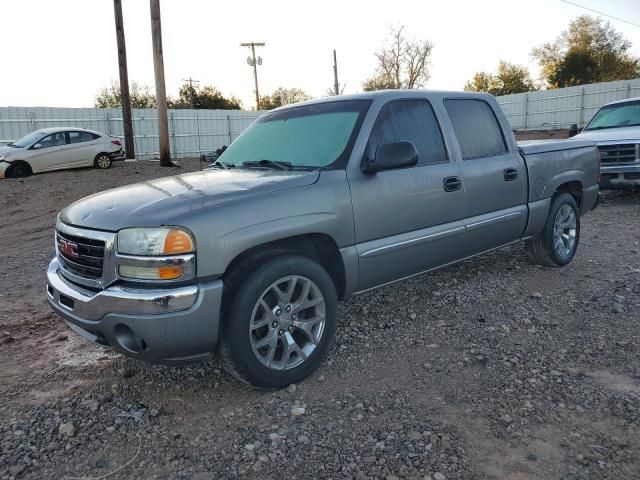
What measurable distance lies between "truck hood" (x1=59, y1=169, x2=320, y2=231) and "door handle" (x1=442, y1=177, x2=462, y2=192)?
1220 mm

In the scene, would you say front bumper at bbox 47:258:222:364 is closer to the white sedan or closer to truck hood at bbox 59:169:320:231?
truck hood at bbox 59:169:320:231

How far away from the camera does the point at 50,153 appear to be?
52.0 ft

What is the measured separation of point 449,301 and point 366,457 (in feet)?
7.94

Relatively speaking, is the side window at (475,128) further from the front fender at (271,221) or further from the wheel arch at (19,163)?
the wheel arch at (19,163)

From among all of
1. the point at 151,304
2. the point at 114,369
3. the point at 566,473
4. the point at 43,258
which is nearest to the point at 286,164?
the point at 151,304

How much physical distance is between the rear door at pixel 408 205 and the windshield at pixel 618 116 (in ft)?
25.5

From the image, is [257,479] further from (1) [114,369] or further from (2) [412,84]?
(2) [412,84]

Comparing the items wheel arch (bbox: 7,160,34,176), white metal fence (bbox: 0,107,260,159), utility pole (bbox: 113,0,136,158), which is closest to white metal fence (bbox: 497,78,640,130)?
white metal fence (bbox: 0,107,260,159)

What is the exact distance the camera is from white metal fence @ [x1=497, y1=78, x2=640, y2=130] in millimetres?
28000

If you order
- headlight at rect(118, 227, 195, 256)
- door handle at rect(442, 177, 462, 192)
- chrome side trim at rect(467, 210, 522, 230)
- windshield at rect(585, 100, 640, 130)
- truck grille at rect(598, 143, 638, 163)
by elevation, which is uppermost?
windshield at rect(585, 100, 640, 130)

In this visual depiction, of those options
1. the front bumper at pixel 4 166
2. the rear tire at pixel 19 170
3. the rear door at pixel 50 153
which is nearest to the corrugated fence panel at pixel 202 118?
the rear door at pixel 50 153

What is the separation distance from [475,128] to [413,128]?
0.86m

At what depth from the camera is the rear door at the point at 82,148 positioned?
1644 centimetres

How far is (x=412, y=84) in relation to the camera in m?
55.3
